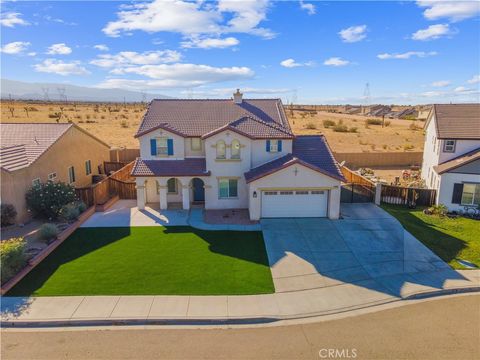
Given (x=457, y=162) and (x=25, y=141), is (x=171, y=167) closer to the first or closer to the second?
(x=25, y=141)

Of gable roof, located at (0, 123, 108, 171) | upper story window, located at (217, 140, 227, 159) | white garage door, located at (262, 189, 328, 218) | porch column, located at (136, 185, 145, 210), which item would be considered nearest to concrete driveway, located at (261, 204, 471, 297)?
white garage door, located at (262, 189, 328, 218)

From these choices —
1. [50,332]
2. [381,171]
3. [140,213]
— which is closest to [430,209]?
[381,171]

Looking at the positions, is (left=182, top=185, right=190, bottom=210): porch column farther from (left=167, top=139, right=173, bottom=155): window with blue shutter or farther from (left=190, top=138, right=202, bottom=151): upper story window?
(left=190, top=138, right=202, bottom=151): upper story window

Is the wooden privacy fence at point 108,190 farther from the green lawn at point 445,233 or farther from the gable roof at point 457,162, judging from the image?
the gable roof at point 457,162

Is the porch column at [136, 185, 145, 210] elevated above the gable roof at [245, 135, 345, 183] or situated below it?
below

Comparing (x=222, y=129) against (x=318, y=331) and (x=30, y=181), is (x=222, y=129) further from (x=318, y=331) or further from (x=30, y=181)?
(x=318, y=331)

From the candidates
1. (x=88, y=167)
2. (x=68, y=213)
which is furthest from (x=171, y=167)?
(x=88, y=167)

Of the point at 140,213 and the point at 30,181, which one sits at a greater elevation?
the point at 30,181
